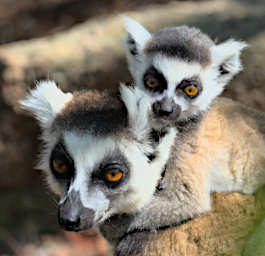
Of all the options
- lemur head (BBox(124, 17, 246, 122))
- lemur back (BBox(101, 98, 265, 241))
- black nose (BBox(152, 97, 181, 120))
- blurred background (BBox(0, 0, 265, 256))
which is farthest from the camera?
blurred background (BBox(0, 0, 265, 256))

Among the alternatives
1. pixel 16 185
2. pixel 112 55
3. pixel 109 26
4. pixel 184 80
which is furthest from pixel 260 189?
pixel 16 185

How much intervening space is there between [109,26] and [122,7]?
1.98 metres

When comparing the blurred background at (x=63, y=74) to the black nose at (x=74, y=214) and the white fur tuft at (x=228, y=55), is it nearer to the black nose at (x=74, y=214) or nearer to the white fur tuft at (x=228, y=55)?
the white fur tuft at (x=228, y=55)

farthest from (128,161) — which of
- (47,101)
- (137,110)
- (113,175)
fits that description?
(47,101)

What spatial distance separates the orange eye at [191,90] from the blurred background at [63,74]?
243 centimetres

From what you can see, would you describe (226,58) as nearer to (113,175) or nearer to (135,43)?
(135,43)

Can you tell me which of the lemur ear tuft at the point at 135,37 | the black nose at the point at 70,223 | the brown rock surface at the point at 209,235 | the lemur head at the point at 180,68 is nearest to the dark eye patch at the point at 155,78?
the lemur head at the point at 180,68

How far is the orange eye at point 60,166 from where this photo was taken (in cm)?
357

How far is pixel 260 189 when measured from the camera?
454 cm

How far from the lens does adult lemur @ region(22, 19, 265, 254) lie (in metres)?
3.48

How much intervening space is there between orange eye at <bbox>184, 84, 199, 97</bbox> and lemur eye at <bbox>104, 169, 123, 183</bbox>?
1648 mm

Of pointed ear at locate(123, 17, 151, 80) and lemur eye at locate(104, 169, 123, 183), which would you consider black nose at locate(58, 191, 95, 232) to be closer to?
lemur eye at locate(104, 169, 123, 183)

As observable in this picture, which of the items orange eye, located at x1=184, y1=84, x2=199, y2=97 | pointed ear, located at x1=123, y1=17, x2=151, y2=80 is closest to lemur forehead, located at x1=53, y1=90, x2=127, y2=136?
orange eye, located at x1=184, y1=84, x2=199, y2=97

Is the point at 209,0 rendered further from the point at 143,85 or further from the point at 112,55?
the point at 143,85
